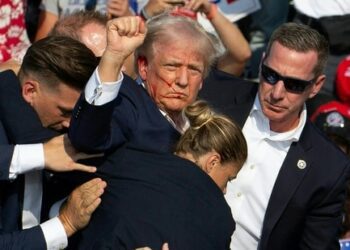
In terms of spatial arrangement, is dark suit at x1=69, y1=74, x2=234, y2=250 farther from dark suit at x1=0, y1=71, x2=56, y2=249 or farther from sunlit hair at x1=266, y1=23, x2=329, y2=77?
sunlit hair at x1=266, y1=23, x2=329, y2=77

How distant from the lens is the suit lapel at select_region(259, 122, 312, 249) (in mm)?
4059

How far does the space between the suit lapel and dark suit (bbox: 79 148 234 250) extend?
104 cm

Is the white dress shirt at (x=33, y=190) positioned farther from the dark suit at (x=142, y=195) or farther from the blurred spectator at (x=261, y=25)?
the blurred spectator at (x=261, y=25)

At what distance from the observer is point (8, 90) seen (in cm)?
333

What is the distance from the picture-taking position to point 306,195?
13.4 ft

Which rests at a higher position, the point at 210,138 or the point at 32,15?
the point at 210,138

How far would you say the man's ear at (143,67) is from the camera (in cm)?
348

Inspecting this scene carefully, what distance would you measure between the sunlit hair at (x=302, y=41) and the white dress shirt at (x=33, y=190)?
4.51 ft

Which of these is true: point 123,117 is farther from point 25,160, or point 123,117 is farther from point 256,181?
point 256,181

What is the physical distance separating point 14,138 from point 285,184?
4.55ft

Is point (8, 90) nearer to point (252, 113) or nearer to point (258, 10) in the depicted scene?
point (252, 113)

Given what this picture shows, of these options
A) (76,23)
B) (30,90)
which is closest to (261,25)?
(76,23)

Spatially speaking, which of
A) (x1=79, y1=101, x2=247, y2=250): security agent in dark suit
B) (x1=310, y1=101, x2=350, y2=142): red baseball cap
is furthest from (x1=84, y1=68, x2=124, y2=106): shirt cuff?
(x1=310, y1=101, x2=350, y2=142): red baseball cap

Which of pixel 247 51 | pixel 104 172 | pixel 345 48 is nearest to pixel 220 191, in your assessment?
pixel 104 172
